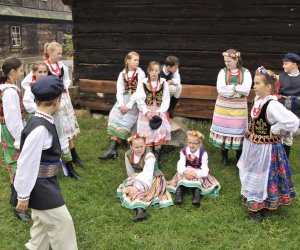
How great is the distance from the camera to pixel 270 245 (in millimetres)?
3461

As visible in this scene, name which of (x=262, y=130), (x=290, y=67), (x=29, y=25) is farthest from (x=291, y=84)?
(x=29, y=25)

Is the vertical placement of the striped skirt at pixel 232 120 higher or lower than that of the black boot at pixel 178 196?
higher

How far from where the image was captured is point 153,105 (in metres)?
5.21

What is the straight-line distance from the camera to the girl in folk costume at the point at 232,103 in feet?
15.7

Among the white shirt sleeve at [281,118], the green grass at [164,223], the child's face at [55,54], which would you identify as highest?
the child's face at [55,54]

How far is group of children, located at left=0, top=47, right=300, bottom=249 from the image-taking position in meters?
2.69

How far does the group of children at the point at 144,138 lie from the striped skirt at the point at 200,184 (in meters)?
0.01

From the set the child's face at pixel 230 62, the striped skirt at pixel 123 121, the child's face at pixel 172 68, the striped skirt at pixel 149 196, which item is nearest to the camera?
the striped skirt at pixel 149 196

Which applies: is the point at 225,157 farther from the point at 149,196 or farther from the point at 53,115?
the point at 53,115

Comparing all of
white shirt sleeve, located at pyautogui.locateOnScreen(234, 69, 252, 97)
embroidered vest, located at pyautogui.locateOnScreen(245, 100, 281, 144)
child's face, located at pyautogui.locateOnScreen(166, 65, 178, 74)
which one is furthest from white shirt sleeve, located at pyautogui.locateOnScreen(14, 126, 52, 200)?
child's face, located at pyautogui.locateOnScreen(166, 65, 178, 74)

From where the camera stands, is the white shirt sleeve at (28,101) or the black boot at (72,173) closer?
the white shirt sleeve at (28,101)

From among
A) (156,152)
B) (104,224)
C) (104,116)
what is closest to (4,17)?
(104,116)

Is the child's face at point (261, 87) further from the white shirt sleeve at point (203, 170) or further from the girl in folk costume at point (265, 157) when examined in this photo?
the white shirt sleeve at point (203, 170)

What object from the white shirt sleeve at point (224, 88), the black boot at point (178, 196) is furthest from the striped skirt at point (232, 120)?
the black boot at point (178, 196)
